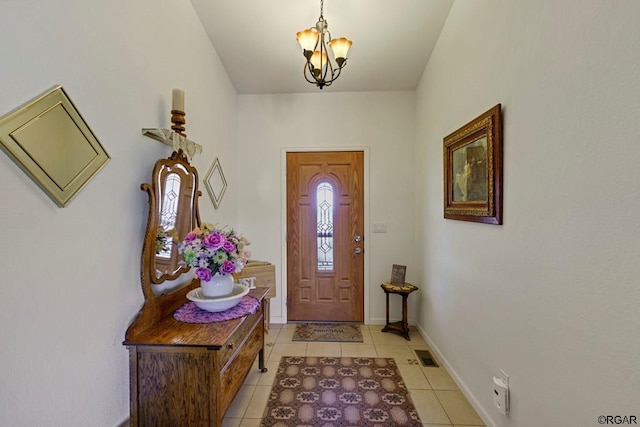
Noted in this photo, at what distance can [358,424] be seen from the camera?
71.6 inches

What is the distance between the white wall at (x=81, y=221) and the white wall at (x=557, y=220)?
2066 millimetres

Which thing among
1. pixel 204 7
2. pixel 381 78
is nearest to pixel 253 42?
pixel 204 7

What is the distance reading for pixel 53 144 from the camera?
1121 mm

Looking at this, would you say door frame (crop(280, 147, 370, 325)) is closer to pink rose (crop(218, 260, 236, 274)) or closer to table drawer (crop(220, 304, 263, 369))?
table drawer (crop(220, 304, 263, 369))

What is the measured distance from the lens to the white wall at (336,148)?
132 inches

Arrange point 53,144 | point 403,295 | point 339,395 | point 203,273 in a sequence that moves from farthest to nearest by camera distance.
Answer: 1. point 403,295
2. point 339,395
3. point 203,273
4. point 53,144

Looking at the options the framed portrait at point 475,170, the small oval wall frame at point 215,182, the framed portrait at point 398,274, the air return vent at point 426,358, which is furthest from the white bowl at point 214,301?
the framed portrait at point 398,274

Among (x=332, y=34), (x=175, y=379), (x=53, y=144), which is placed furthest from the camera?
(x=332, y=34)

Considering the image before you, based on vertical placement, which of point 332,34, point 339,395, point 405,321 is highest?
point 332,34

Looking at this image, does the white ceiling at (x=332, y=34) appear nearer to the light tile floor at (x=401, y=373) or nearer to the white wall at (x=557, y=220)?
the white wall at (x=557, y=220)

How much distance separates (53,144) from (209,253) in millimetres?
893

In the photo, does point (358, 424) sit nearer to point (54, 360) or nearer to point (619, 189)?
point (54, 360)

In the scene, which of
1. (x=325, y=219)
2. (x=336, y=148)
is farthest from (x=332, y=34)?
(x=325, y=219)

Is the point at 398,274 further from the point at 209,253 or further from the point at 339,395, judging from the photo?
the point at 209,253
